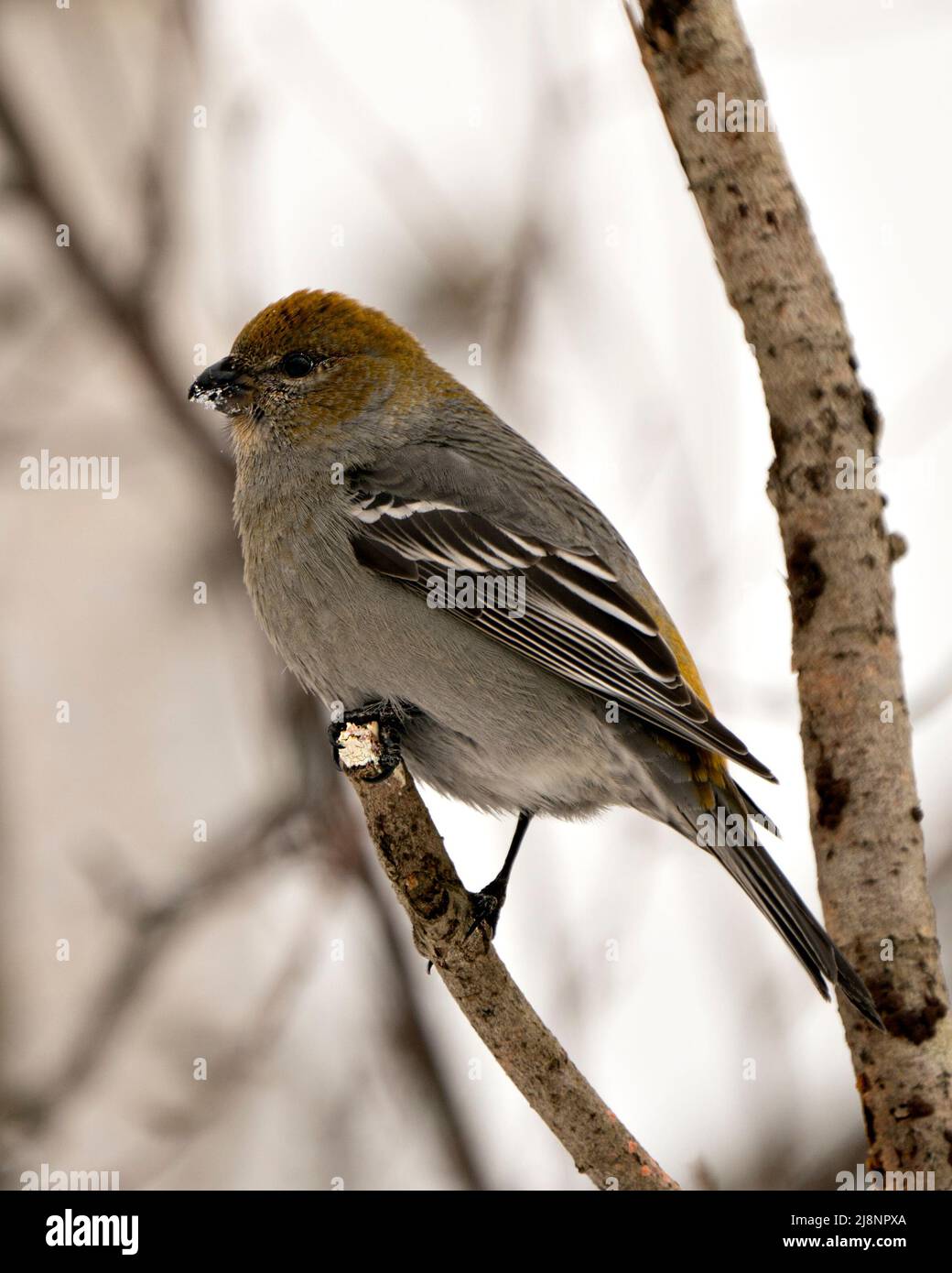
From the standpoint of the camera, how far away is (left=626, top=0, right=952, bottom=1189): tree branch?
12.9ft

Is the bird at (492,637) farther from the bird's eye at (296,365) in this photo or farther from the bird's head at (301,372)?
the bird's eye at (296,365)

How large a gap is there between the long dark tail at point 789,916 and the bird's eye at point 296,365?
2.46 meters

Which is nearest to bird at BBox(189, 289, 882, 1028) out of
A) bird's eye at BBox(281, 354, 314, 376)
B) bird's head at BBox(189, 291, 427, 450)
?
bird's head at BBox(189, 291, 427, 450)

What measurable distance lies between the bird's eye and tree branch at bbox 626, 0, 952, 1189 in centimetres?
181

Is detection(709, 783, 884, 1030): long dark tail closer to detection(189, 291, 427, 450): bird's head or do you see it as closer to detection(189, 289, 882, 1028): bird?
detection(189, 289, 882, 1028): bird

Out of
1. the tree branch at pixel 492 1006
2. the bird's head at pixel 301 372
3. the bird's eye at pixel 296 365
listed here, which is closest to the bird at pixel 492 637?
the bird's head at pixel 301 372

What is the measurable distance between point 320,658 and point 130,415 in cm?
256

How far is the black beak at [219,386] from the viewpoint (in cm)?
546

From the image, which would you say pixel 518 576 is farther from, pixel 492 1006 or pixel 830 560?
pixel 492 1006

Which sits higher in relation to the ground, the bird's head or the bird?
the bird's head

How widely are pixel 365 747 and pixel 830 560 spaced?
5.35 feet
